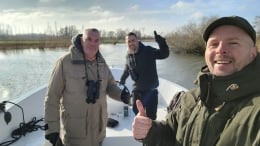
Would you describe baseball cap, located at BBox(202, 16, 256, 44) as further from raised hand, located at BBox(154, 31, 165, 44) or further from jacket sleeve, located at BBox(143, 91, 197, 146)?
raised hand, located at BBox(154, 31, 165, 44)

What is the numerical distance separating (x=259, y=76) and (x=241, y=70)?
0.06 m

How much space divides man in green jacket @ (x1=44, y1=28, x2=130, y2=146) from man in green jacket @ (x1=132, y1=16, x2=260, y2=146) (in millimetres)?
1222

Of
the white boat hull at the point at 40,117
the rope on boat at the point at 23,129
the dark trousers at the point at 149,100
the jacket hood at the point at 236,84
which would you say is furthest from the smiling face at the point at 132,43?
the jacket hood at the point at 236,84

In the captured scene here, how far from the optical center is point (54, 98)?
2.41 m

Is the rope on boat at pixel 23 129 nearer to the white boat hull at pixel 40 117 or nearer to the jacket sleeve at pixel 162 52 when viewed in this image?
the white boat hull at pixel 40 117

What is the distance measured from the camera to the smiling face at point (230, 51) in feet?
3.80

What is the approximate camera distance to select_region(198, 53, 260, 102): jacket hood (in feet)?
3.54

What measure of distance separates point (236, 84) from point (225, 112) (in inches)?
4.2

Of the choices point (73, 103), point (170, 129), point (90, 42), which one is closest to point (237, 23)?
point (170, 129)

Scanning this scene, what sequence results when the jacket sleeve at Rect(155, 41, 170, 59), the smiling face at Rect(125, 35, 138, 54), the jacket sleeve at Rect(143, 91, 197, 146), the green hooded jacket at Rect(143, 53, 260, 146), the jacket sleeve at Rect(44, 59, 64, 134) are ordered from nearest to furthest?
the green hooded jacket at Rect(143, 53, 260, 146) → the jacket sleeve at Rect(143, 91, 197, 146) → the jacket sleeve at Rect(44, 59, 64, 134) → the smiling face at Rect(125, 35, 138, 54) → the jacket sleeve at Rect(155, 41, 170, 59)

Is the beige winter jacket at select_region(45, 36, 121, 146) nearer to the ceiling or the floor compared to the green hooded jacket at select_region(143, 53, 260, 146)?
nearer to the floor

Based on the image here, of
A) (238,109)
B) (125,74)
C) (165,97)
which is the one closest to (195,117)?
(238,109)

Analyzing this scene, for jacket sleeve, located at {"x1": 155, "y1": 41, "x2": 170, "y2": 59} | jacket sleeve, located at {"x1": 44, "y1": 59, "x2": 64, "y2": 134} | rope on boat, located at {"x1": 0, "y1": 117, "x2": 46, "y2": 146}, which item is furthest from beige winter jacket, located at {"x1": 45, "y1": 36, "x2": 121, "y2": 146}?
jacket sleeve, located at {"x1": 155, "y1": 41, "x2": 170, "y2": 59}

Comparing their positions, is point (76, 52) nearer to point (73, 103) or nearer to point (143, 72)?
point (73, 103)
